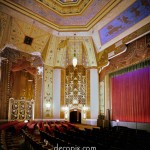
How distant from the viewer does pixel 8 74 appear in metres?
14.8

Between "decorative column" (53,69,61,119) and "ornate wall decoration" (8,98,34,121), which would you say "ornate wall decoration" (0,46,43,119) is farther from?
"decorative column" (53,69,61,119)

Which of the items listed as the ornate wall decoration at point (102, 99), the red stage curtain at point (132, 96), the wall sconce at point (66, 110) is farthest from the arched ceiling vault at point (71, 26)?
the wall sconce at point (66, 110)

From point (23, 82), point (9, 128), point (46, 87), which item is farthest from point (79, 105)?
point (9, 128)

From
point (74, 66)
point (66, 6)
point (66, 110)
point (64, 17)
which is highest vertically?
point (66, 6)

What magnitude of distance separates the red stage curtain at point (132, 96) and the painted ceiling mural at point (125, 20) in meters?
3.06

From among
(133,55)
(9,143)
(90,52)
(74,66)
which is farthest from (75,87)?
(9,143)

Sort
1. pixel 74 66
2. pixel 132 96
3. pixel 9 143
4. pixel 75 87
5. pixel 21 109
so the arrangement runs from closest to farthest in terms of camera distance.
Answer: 1. pixel 9 143
2. pixel 132 96
3. pixel 74 66
4. pixel 21 109
5. pixel 75 87

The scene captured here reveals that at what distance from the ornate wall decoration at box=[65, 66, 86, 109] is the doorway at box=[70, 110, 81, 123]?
1070mm

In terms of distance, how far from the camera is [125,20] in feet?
39.5

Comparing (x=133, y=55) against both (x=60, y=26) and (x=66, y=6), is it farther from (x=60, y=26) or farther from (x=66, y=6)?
(x=60, y=26)

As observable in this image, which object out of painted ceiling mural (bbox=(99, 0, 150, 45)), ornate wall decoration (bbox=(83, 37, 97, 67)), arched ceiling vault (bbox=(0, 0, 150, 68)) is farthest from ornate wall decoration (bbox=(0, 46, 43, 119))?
painted ceiling mural (bbox=(99, 0, 150, 45))

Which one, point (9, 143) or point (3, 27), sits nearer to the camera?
point (9, 143)

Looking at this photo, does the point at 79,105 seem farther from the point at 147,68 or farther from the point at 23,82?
the point at 147,68

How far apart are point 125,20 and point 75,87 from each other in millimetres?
8378
